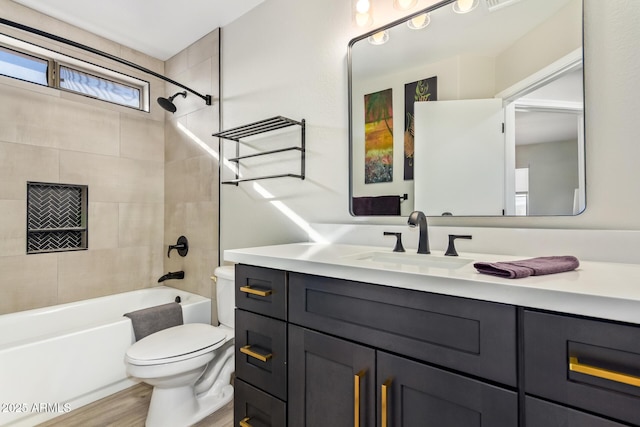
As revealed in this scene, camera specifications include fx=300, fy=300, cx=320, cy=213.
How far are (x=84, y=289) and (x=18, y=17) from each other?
197cm

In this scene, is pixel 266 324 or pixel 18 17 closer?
pixel 266 324

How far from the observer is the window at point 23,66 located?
205 cm

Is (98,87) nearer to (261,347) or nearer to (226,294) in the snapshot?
(226,294)

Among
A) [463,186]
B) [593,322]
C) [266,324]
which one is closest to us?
[593,322]

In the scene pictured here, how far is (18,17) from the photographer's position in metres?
2.05

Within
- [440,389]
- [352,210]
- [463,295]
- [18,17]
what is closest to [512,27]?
[352,210]

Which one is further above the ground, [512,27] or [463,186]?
[512,27]

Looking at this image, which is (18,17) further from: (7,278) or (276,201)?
(276,201)

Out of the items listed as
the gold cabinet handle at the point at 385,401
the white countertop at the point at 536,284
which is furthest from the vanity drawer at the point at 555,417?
the gold cabinet handle at the point at 385,401

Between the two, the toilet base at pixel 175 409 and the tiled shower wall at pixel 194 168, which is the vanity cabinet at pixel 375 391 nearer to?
the toilet base at pixel 175 409

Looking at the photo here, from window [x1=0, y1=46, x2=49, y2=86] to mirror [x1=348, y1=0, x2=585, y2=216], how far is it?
2.29 metres

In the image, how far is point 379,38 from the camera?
1.52 metres

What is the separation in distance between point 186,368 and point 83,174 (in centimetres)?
184

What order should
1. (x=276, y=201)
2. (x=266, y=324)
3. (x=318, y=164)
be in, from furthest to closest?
(x=276, y=201)
(x=318, y=164)
(x=266, y=324)
